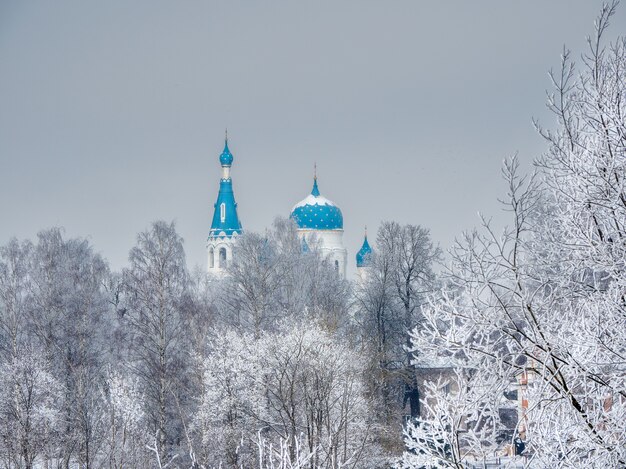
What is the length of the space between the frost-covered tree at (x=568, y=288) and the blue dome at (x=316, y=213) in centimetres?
5443

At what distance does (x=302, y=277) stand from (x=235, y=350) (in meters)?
10.8

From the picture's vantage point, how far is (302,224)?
60562 millimetres

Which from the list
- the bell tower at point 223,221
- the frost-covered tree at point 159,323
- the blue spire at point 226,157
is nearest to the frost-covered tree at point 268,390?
the frost-covered tree at point 159,323

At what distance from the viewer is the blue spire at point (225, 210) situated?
2648 inches

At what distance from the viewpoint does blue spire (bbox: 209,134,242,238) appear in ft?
221

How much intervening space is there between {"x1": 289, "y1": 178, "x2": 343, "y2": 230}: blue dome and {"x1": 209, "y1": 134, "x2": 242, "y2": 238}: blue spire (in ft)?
24.5

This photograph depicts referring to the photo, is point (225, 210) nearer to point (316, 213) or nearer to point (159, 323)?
point (316, 213)

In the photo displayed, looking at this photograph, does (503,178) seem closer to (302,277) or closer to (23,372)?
(23,372)

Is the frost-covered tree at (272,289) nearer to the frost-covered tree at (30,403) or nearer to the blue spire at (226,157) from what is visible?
the frost-covered tree at (30,403)

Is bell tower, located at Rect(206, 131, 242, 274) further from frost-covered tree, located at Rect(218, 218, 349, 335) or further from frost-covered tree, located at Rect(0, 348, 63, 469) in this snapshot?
frost-covered tree, located at Rect(0, 348, 63, 469)

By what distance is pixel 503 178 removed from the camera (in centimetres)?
569

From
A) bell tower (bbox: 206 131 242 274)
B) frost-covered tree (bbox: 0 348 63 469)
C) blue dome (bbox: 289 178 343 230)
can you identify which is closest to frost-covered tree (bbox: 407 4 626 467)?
frost-covered tree (bbox: 0 348 63 469)

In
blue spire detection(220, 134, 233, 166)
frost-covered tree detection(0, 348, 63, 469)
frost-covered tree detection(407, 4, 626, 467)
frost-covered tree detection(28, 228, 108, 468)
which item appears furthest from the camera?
blue spire detection(220, 134, 233, 166)

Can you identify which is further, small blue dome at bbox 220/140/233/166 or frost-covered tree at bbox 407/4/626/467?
small blue dome at bbox 220/140/233/166
